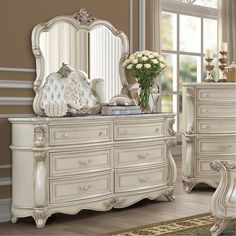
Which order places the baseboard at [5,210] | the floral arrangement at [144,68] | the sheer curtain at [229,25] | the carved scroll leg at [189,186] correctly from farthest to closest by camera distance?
1. the sheer curtain at [229,25]
2. the carved scroll leg at [189,186]
3. the floral arrangement at [144,68]
4. the baseboard at [5,210]

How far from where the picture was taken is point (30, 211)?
442 cm

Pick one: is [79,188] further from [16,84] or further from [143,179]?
[16,84]

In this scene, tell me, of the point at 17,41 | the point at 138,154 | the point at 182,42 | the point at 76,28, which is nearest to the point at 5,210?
the point at 138,154

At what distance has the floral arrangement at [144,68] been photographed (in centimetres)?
543

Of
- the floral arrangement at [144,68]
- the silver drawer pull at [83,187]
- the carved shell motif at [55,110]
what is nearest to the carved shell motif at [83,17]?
the floral arrangement at [144,68]

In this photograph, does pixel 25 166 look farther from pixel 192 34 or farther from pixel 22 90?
pixel 192 34

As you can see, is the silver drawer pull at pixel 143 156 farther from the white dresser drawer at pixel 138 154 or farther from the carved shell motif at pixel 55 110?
the carved shell motif at pixel 55 110

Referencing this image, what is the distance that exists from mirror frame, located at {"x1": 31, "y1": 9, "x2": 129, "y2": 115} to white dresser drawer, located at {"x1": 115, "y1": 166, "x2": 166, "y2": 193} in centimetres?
86

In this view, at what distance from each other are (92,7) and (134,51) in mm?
695

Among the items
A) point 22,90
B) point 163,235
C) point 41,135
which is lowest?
point 163,235

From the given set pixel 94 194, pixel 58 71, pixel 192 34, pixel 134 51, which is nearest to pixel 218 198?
pixel 94 194

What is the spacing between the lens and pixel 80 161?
15.2 ft

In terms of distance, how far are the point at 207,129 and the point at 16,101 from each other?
2.22 metres

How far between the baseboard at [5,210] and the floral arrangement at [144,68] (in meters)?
1.61
